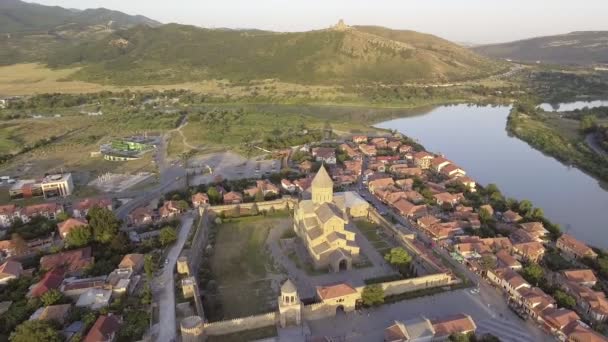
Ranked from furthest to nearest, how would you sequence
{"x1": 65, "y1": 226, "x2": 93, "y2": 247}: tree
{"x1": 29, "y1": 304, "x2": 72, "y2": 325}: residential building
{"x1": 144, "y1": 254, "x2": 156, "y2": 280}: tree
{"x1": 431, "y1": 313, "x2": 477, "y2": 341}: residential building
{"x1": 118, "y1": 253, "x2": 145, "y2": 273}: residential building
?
{"x1": 65, "y1": 226, "x2": 93, "y2": 247}: tree, {"x1": 118, "y1": 253, "x2": 145, "y2": 273}: residential building, {"x1": 144, "y1": 254, "x2": 156, "y2": 280}: tree, {"x1": 29, "y1": 304, "x2": 72, "y2": 325}: residential building, {"x1": 431, "y1": 313, "x2": 477, "y2": 341}: residential building

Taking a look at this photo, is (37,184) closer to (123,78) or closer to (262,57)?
(123,78)

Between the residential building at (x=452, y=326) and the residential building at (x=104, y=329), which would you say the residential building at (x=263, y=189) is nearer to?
the residential building at (x=104, y=329)

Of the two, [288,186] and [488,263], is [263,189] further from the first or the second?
[488,263]

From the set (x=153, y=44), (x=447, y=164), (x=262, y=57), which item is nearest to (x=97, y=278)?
(x=447, y=164)

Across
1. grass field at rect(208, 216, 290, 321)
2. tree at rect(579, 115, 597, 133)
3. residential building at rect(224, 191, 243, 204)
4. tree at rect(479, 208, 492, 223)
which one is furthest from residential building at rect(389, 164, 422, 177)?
tree at rect(579, 115, 597, 133)

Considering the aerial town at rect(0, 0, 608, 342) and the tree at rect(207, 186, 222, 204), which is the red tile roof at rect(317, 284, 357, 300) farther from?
the tree at rect(207, 186, 222, 204)
